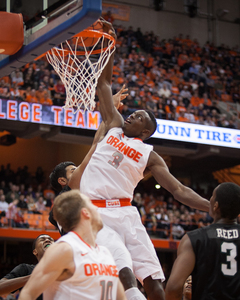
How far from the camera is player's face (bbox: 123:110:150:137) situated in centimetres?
445

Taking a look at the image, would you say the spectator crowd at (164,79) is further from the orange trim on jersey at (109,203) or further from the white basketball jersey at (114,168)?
the orange trim on jersey at (109,203)

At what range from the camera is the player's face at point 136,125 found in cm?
445

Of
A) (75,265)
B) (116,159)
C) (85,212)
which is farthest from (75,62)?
(75,265)

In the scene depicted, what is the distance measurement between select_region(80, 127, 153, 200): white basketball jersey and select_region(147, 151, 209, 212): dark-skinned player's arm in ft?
0.34

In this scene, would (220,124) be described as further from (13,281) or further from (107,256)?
(107,256)

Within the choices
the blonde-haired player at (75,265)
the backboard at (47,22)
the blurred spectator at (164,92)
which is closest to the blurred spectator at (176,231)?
the blurred spectator at (164,92)

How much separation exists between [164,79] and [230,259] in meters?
16.4

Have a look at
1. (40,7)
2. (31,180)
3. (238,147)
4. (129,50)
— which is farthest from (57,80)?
(40,7)

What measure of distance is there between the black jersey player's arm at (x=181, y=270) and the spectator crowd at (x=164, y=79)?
459 inches

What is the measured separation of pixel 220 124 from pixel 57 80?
20.4 ft

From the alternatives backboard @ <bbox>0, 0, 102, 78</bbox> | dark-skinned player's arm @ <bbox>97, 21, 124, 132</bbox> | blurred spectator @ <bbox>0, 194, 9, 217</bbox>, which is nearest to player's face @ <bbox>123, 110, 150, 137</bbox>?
dark-skinned player's arm @ <bbox>97, 21, 124, 132</bbox>

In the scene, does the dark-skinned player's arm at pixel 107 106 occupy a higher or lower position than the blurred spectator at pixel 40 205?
higher

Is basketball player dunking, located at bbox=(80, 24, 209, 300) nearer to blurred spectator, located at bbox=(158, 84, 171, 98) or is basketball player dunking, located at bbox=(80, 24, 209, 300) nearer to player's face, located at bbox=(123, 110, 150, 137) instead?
player's face, located at bbox=(123, 110, 150, 137)

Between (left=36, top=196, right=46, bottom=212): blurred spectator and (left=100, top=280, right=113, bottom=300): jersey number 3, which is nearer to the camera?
(left=100, top=280, right=113, bottom=300): jersey number 3
